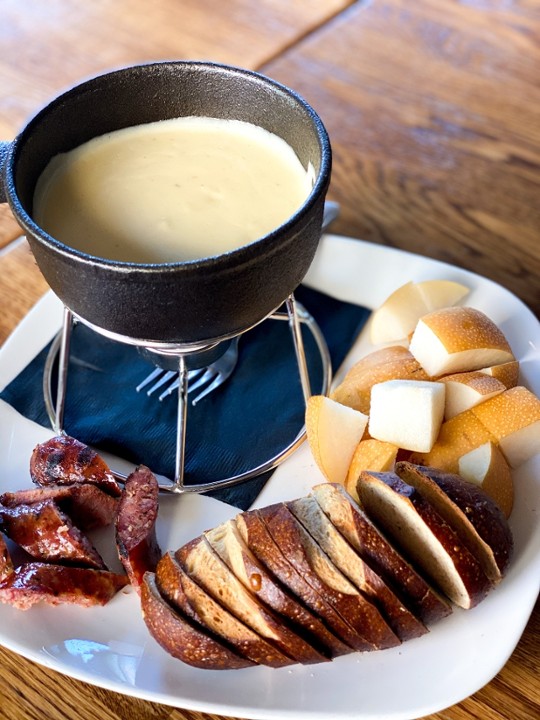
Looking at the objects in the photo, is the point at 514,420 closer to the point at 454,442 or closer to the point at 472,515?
the point at 454,442

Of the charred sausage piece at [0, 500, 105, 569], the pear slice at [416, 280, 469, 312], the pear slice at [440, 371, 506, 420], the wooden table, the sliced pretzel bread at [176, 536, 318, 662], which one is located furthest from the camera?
the wooden table

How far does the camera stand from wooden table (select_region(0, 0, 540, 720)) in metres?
1.62

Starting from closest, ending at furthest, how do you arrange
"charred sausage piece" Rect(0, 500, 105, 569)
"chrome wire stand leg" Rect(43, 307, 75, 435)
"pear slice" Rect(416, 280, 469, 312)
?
1. "charred sausage piece" Rect(0, 500, 105, 569)
2. "chrome wire stand leg" Rect(43, 307, 75, 435)
3. "pear slice" Rect(416, 280, 469, 312)

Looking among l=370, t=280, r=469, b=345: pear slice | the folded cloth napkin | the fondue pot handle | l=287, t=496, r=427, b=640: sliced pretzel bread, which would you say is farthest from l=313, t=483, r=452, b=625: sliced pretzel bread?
the fondue pot handle

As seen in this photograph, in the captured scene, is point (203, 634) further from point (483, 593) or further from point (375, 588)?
point (483, 593)

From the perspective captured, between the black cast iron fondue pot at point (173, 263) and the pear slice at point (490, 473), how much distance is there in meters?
0.34

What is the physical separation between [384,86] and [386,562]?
128cm

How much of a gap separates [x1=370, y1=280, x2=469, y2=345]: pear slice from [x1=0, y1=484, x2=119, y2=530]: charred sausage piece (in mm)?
526

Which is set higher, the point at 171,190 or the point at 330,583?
the point at 171,190

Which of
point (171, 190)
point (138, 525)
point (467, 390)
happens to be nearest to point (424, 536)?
point (467, 390)

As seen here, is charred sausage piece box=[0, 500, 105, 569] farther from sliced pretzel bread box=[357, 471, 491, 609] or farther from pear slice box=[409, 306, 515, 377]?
pear slice box=[409, 306, 515, 377]

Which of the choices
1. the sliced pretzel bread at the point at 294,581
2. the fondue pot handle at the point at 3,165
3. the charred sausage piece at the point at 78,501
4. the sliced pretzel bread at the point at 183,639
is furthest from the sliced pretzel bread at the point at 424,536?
the fondue pot handle at the point at 3,165

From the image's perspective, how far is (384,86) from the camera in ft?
6.29

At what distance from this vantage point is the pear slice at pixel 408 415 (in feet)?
3.77
